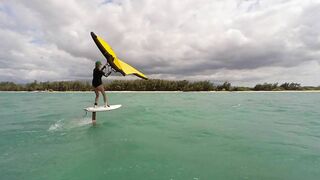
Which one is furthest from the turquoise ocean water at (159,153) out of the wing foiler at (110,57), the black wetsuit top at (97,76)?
the wing foiler at (110,57)

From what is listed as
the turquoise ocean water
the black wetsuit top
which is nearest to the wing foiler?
the black wetsuit top

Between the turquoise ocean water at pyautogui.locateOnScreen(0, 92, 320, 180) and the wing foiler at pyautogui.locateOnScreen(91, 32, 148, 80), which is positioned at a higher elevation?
the wing foiler at pyautogui.locateOnScreen(91, 32, 148, 80)

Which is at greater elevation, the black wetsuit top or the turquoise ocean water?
the black wetsuit top

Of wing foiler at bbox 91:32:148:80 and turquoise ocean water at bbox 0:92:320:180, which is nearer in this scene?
turquoise ocean water at bbox 0:92:320:180

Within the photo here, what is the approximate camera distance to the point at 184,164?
21.0 feet

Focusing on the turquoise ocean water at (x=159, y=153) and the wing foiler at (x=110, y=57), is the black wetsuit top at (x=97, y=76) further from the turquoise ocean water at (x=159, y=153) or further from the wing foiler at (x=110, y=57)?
the turquoise ocean water at (x=159, y=153)

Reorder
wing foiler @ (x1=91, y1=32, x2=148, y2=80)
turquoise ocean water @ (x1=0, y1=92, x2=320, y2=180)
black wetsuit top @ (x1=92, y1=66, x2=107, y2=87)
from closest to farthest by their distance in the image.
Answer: turquoise ocean water @ (x1=0, y1=92, x2=320, y2=180) → wing foiler @ (x1=91, y1=32, x2=148, y2=80) → black wetsuit top @ (x1=92, y1=66, x2=107, y2=87)

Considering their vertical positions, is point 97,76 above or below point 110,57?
below

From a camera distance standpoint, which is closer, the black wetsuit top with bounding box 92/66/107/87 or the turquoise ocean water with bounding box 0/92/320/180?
the turquoise ocean water with bounding box 0/92/320/180

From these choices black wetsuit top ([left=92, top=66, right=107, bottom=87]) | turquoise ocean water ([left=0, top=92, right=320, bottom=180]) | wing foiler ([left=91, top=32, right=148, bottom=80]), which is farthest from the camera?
black wetsuit top ([left=92, top=66, right=107, bottom=87])

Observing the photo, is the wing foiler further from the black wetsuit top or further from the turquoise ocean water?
the turquoise ocean water

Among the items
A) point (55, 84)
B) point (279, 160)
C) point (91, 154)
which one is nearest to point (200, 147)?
point (279, 160)

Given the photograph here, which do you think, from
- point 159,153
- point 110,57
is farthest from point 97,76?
point 159,153

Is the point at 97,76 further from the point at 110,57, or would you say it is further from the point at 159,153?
the point at 159,153
